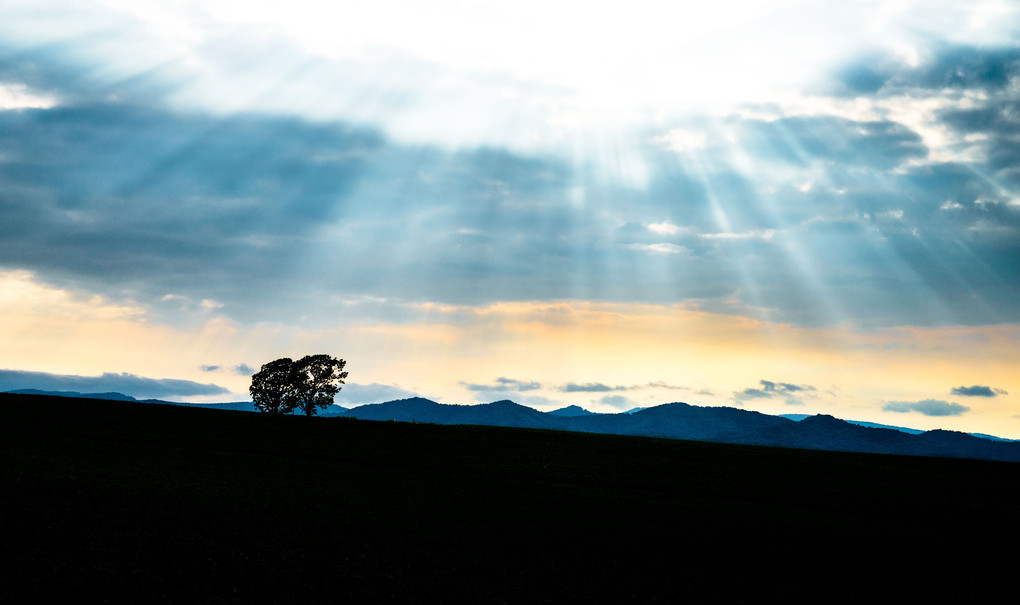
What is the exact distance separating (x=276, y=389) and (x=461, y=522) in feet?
303

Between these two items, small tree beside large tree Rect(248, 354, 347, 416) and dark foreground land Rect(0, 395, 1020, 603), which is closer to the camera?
Answer: dark foreground land Rect(0, 395, 1020, 603)

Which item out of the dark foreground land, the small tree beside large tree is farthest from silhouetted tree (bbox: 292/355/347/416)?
the dark foreground land

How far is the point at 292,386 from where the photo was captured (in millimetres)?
121312

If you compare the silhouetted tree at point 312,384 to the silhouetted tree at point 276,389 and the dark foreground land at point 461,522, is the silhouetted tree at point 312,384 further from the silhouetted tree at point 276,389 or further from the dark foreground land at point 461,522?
the dark foreground land at point 461,522

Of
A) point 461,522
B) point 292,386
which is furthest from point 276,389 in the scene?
point 461,522

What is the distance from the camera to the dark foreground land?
92.2 ft

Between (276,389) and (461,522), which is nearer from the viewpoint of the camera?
(461,522)

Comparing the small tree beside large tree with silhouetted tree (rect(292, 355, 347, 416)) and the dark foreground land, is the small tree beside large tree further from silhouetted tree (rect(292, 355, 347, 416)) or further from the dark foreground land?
the dark foreground land

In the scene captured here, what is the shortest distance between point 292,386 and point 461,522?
90991 mm

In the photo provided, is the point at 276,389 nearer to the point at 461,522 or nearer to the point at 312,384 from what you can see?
the point at 312,384

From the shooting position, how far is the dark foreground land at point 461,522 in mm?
28109

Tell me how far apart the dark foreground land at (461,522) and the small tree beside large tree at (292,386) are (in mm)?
53098

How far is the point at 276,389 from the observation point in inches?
4776

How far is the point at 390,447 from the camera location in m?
64.4
